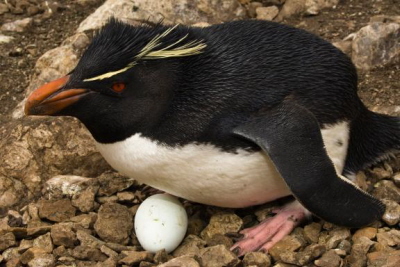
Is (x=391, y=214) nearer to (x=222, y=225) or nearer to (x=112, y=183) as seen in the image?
(x=222, y=225)

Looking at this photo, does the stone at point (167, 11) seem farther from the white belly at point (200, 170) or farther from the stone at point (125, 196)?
the white belly at point (200, 170)

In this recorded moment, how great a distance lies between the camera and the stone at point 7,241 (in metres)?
2.74

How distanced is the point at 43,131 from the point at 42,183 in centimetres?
25

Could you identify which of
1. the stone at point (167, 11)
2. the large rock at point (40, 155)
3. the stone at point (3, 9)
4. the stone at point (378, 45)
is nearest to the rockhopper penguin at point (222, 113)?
the large rock at point (40, 155)

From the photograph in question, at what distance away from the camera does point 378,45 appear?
12.2 ft

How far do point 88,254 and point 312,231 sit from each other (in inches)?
34.1

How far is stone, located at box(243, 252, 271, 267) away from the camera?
2.58m

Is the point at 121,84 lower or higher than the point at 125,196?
higher

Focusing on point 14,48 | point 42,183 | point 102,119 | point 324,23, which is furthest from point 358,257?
point 14,48

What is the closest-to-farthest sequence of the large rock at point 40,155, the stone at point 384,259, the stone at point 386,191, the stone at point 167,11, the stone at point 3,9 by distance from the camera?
the stone at point 384,259 → the stone at point 386,191 → the large rock at point 40,155 → the stone at point 167,11 → the stone at point 3,9

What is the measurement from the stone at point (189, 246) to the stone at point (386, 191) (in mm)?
780

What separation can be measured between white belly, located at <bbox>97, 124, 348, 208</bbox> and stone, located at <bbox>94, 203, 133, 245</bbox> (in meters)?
0.18

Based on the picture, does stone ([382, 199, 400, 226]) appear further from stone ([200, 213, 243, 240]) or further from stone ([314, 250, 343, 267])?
stone ([200, 213, 243, 240])

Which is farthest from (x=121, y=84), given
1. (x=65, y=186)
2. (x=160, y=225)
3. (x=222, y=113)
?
(x=65, y=186)
